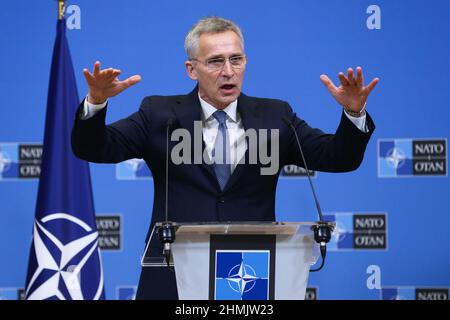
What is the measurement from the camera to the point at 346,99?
2.56 meters

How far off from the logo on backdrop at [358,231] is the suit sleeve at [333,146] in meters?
1.45

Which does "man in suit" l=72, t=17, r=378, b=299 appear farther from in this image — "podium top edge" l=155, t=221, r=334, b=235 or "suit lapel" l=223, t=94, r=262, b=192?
"podium top edge" l=155, t=221, r=334, b=235

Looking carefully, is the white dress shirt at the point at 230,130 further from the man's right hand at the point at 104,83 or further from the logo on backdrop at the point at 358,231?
the logo on backdrop at the point at 358,231

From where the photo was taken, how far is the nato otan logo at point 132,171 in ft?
14.4

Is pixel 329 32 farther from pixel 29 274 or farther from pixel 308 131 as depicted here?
pixel 29 274

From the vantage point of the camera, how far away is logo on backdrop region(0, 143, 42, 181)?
441 centimetres

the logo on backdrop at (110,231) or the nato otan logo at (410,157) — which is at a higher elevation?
the nato otan logo at (410,157)

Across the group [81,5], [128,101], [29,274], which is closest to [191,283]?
[29,274]

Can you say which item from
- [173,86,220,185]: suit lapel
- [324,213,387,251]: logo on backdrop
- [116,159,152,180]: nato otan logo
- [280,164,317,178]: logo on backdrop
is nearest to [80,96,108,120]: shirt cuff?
[173,86,220,185]: suit lapel

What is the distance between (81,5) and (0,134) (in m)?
0.82

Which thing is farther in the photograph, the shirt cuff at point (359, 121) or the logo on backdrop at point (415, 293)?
the logo on backdrop at point (415, 293)

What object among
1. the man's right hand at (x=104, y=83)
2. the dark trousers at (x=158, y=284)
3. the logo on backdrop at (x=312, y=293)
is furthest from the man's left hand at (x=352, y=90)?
the logo on backdrop at (x=312, y=293)

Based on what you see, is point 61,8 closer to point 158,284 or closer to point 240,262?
point 158,284

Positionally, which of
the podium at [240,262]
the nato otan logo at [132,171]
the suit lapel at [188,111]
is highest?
the suit lapel at [188,111]
